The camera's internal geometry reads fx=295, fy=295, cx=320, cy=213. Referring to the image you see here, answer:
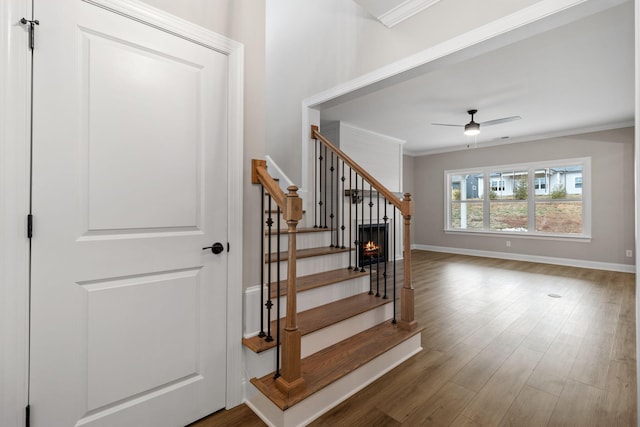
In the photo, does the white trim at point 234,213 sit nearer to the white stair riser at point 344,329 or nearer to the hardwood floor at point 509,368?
the hardwood floor at point 509,368

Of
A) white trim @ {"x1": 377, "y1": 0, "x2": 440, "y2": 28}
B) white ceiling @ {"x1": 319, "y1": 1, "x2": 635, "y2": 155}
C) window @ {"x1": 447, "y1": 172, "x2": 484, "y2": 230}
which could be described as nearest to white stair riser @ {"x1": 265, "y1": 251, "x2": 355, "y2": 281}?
white ceiling @ {"x1": 319, "y1": 1, "x2": 635, "y2": 155}

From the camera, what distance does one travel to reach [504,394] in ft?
6.19

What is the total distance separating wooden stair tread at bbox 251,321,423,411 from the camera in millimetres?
1611

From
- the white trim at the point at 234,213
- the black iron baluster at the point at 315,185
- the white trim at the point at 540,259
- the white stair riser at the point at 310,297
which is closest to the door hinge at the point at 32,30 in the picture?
the white trim at the point at 234,213

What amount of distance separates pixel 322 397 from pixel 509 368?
1.47m

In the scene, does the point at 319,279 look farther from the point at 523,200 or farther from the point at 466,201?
the point at 466,201

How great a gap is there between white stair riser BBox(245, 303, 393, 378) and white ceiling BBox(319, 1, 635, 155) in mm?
2120

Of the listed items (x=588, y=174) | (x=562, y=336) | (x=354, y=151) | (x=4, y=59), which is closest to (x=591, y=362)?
(x=562, y=336)

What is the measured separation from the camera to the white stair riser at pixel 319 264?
100 inches

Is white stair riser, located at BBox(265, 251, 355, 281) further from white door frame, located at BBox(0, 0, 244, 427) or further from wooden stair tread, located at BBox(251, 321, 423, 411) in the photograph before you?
white door frame, located at BBox(0, 0, 244, 427)

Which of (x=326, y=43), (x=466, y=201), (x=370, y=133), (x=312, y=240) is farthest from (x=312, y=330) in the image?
(x=466, y=201)

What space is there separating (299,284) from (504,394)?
1.53 meters

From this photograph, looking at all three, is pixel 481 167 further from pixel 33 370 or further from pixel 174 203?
pixel 33 370

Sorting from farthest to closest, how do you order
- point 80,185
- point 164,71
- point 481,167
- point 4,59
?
point 481,167 < point 164,71 < point 80,185 < point 4,59
